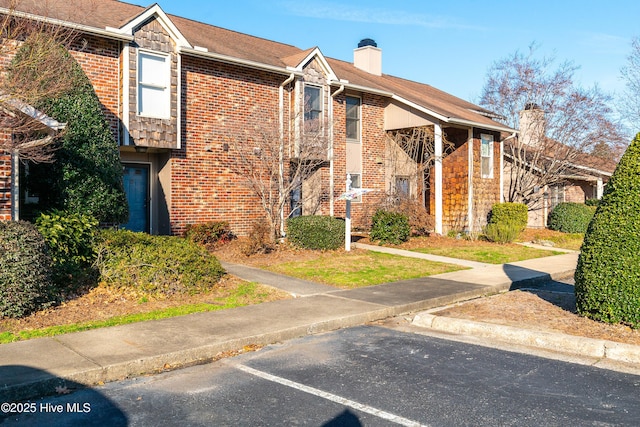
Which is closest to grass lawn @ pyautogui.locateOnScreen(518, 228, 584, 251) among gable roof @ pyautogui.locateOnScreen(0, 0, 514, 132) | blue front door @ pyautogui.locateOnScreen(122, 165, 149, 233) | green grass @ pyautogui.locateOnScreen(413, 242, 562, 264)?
green grass @ pyautogui.locateOnScreen(413, 242, 562, 264)

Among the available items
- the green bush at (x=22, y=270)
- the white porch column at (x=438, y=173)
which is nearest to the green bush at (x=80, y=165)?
the green bush at (x=22, y=270)

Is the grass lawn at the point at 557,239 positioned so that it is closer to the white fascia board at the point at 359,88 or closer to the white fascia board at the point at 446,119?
the white fascia board at the point at 446,119

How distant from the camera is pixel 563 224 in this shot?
24.9 metres

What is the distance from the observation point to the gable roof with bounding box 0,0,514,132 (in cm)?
1256

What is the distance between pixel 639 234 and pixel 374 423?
4.62m

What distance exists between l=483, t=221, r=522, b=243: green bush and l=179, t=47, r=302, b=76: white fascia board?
8.96m

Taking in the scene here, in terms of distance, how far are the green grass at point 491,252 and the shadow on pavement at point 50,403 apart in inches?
463

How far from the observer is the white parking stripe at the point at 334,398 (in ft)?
14.8

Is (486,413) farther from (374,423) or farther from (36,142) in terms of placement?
(36,142)

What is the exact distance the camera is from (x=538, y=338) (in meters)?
6.98

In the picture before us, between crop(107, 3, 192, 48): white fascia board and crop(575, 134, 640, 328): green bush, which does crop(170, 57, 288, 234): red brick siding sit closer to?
crop(107, 3, 192, 48): white fascia board

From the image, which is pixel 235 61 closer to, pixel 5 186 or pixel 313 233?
pixel 313 233

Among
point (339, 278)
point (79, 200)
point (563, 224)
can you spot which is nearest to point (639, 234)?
point (339, 278)

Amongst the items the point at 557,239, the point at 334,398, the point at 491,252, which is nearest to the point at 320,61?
the point at 491,252
